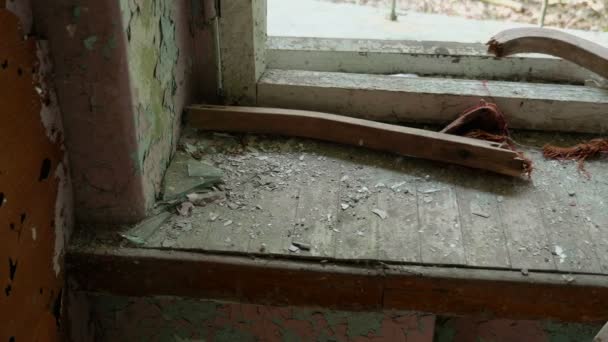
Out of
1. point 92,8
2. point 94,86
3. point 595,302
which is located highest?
point 92,8

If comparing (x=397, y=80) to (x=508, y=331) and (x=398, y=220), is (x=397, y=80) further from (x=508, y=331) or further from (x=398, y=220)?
(x=508, y=331)

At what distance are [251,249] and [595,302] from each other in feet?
2.12

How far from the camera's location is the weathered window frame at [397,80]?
1.48 meters

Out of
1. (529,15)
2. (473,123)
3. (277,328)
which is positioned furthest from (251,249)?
(529,15)

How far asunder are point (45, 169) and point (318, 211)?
0.53 meters

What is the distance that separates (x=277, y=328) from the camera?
4.32 feet

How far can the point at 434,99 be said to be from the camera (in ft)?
4.88

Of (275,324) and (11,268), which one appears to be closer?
(11,268)

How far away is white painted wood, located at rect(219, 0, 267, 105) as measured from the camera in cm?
143

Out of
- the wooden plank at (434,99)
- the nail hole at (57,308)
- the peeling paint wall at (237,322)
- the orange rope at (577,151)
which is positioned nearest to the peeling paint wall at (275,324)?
the peeling paint wall at (237,322)

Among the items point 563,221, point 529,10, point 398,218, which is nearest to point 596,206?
point 563,221

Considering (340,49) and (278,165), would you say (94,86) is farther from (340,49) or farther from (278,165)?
(340,49)

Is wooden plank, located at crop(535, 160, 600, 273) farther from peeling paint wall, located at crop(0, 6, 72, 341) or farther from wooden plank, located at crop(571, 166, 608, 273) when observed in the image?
peeling paint wall, located at crop(0, 6, 72, 341)

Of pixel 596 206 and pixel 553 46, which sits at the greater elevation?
pixel 553 46
